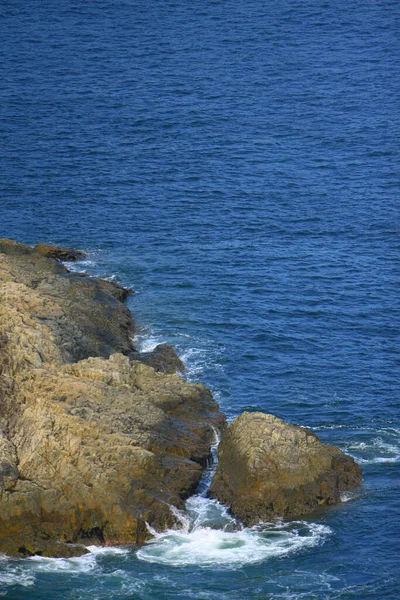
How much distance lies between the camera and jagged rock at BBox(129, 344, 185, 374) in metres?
89.2

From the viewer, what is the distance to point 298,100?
156m

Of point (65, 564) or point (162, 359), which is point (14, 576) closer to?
point (65, 564)

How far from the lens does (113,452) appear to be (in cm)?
7194

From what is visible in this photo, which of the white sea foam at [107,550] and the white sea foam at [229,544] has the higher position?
the white sea foam at [107,550]

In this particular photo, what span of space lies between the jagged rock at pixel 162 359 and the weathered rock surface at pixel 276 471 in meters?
14.0

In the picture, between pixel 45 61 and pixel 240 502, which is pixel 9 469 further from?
pixel 45 61

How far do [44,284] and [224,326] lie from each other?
53.9 ft

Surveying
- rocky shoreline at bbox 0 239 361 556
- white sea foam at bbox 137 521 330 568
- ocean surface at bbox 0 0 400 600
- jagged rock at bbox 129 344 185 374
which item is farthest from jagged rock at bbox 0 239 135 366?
white sea foam at bbox 137 521 330 568

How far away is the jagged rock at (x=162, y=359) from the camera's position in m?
89.2

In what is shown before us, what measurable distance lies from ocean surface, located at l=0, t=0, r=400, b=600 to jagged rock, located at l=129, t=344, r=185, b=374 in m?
2.31

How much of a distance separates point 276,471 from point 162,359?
20.1 meters

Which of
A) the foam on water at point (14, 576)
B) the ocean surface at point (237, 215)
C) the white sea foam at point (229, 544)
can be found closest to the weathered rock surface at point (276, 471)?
the ocean surface at point (237, 215)

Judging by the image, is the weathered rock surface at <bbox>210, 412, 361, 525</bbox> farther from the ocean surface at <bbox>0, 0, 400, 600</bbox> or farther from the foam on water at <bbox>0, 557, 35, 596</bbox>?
the foam on water at <bbox>0, 557, 35, 596</bbox>

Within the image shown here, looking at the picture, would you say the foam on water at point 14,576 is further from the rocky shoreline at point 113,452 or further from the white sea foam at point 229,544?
the white sea foam at point 229,544
